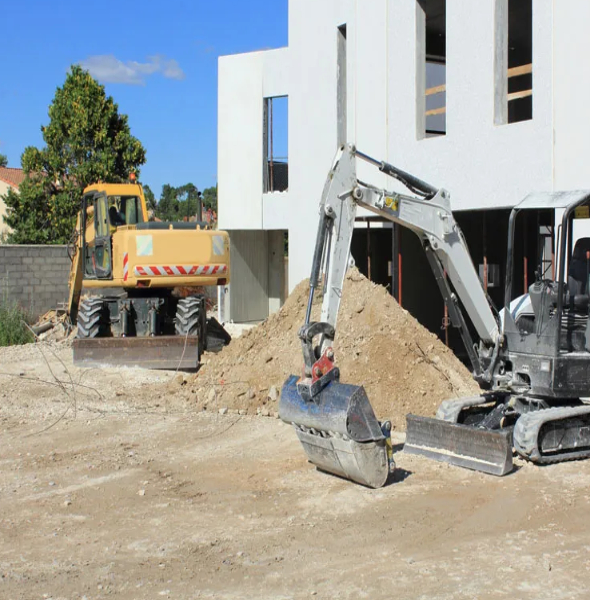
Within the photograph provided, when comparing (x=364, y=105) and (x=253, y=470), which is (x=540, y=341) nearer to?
(x=253, y=470)

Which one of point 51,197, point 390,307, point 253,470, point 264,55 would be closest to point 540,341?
point 253,470

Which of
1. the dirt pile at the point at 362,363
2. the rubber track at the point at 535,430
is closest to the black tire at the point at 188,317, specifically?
the dirt pile at the point at 362,363

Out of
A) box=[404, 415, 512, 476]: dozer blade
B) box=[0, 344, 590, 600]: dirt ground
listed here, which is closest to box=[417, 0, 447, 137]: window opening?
box=[404, 415, 512, 476]: dozer blade

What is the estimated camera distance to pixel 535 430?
26.0ft

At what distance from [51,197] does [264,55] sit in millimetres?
10413

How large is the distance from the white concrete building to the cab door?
3710 millimetres

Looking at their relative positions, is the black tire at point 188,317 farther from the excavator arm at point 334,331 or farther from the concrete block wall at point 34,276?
the concrete block wall at point 34,276

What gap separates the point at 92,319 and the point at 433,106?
27.0ft

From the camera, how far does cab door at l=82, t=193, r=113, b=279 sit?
1570 centimetres

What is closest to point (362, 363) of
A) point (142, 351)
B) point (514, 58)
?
point (142, 351)

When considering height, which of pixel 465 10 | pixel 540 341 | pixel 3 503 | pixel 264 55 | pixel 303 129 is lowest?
pixel 3 503

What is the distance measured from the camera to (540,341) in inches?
322

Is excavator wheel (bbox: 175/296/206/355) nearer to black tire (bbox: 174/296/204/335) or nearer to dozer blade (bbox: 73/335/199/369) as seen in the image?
black tire (bbox: 174/296/204/335)

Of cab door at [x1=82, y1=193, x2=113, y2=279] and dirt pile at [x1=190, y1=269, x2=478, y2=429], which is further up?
cab door at [x1=82, y1=193, x2=113, y2=279]
